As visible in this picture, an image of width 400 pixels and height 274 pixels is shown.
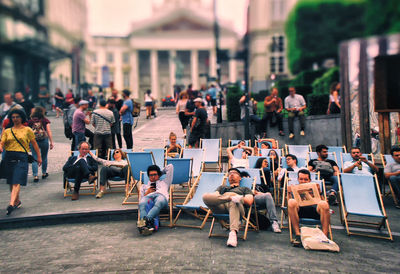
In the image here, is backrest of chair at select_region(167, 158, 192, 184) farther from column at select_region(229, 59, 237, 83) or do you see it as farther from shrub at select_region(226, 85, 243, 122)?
column at select_region(229, 59, 237, 83)

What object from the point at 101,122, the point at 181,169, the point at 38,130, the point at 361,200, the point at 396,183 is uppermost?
the point at 101,122

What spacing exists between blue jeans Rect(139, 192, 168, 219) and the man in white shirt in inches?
285

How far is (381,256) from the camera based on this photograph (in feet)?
16.5

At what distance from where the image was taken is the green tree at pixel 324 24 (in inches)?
282

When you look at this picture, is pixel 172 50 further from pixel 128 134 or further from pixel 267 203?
pixel 267 203

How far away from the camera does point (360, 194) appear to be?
6.41 meters

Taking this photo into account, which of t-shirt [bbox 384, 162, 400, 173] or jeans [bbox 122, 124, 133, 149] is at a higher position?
jeans [bbox 122, 124, 133, 149]

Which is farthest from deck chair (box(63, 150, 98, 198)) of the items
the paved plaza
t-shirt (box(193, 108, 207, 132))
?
t-shirt (box(193, 108, 207, 132))

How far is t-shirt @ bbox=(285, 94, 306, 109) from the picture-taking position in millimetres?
12834

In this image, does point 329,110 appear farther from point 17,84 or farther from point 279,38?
point 17,84

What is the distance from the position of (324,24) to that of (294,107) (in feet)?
9.75

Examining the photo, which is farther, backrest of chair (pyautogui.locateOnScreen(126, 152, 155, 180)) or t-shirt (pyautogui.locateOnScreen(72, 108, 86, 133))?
t-shirt (pyautogui.locateOnScreen(72, 108, 86, 133))

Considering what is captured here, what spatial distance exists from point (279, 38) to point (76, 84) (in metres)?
6.40

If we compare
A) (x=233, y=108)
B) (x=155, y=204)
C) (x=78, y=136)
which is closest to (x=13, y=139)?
(x=155, y=204)
